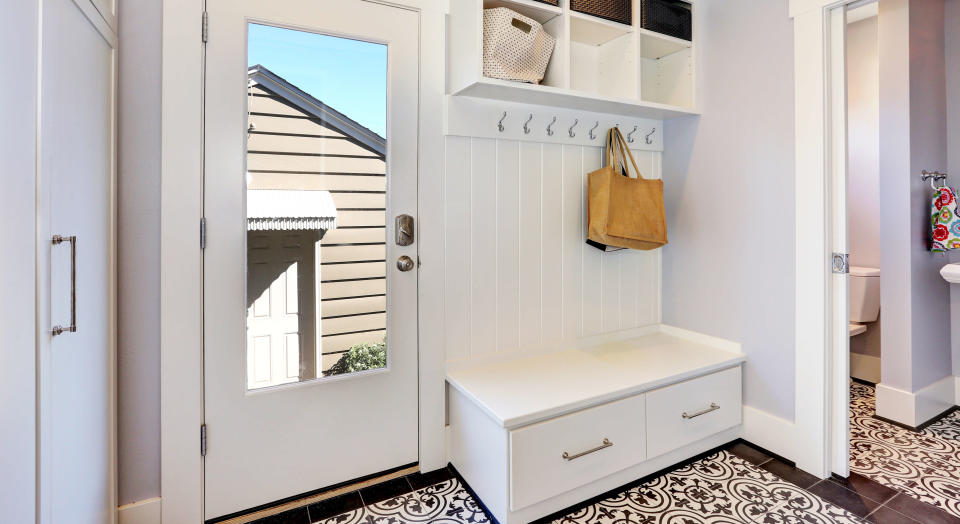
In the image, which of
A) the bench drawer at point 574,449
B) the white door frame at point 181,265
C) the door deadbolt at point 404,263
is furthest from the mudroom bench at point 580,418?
the white door frame at point 181,265

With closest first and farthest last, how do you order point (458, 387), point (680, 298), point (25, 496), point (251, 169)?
point (25, 496), point (251, 169), point (458, 387), point (680, 298)

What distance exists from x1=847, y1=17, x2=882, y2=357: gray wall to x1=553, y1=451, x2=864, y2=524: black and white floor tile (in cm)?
184

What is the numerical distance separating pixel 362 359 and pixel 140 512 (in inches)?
33.1

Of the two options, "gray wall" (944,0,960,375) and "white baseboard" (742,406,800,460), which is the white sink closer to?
"gray wall" (944,0,960,375)

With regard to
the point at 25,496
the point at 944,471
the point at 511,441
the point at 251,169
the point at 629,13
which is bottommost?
the point at 944,471

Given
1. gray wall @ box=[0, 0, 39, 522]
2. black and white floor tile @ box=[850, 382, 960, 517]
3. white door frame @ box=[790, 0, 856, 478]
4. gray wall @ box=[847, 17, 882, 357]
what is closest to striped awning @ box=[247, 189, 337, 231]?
gray wall @ box=[0, 0, 39, 522]

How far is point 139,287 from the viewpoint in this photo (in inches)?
60.9

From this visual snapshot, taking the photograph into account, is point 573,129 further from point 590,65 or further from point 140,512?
point 140,512

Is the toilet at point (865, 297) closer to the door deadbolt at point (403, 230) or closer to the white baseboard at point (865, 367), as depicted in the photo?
the white baseboard at point (865, 367)

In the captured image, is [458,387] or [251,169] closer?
[251,169]

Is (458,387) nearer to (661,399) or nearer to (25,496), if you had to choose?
(661,399)

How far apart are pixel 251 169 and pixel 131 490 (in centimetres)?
112

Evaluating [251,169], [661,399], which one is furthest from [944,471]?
[251,169]

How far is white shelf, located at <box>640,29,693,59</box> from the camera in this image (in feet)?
7.31
